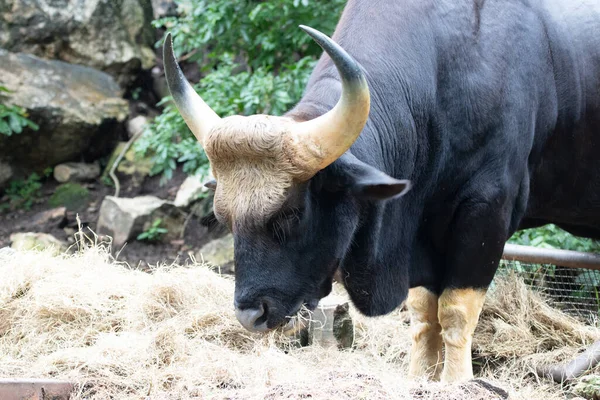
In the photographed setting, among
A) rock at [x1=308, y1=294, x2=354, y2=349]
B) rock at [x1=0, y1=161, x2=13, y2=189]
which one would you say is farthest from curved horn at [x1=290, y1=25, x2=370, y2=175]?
rock at [x1=0, y1=161, x2=13, y2=189]

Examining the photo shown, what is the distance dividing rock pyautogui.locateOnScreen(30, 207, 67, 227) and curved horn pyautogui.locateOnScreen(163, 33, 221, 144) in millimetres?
6126

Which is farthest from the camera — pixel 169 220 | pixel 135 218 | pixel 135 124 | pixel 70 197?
pixel 135 124

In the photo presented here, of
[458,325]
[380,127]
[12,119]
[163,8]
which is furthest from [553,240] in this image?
[163,8]

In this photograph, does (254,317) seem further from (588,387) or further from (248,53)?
(248,53)

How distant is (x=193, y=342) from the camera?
4.43 m

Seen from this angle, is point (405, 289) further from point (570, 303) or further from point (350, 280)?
point (570, 303)

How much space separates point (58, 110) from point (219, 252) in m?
3.18

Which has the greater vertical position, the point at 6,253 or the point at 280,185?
the point at 280,185

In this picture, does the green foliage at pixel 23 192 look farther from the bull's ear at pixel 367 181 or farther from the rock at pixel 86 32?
the bull's ear at pixel 367 181

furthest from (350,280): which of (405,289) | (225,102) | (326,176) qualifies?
(225,102)

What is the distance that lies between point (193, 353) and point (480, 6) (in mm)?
2596

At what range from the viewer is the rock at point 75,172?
10297mm

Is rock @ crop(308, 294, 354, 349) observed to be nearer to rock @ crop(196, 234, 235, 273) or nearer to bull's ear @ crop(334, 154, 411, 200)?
bull's ear @ crop(334, 154, 411, 200)

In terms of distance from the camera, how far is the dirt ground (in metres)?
8.93
